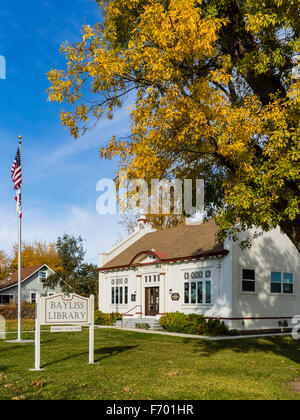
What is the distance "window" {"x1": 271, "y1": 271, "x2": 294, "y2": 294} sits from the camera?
2695 cm

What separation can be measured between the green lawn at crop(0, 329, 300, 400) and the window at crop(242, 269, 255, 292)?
626 centimetres

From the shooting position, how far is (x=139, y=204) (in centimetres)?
1166

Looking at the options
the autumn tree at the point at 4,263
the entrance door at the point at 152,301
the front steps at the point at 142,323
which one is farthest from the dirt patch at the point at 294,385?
the autumn tree at the point at 4,263

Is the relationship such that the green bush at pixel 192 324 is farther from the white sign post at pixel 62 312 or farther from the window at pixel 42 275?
the window at pixel 42 275

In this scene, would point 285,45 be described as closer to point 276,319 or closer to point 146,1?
point 146,1

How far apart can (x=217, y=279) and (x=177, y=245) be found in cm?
586

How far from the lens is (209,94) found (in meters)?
10.3

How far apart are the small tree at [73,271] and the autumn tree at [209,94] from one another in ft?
106

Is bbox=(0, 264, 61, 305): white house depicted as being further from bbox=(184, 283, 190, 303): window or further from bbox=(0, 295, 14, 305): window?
bbox=(184, 283, 190, 303): window

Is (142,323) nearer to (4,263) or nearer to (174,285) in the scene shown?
(174,285)

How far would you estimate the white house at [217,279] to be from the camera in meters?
25.0

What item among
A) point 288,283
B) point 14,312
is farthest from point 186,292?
point 14,312

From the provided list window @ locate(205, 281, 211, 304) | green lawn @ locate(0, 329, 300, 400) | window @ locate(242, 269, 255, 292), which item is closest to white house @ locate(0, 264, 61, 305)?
window @ locate(205, 281, 211, 304)
